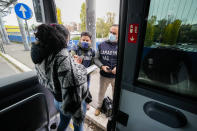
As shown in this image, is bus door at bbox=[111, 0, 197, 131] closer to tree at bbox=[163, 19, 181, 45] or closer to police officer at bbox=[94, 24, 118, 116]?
tree at bbox=[163, 19, 181, 45]

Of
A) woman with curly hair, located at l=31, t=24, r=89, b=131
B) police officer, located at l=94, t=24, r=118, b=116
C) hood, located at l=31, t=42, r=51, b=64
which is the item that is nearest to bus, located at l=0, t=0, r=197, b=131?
woman with curly hair, located at l=31, t=24, r=89, b=131

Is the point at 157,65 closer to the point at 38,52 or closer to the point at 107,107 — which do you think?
the point at 38,52

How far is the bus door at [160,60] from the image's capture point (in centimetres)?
55

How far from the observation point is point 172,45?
0.58m

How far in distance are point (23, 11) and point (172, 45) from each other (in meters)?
2.41

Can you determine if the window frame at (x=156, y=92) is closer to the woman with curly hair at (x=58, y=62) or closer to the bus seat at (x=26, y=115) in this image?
the woman with curly hair at (x=58, y=62)

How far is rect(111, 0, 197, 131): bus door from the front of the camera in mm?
546

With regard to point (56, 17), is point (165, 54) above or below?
below

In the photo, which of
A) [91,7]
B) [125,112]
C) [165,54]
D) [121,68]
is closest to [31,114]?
[125,112]

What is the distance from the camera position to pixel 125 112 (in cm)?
82

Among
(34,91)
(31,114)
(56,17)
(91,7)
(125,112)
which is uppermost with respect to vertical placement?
(91,7)

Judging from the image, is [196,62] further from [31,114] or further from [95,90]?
[95,90]

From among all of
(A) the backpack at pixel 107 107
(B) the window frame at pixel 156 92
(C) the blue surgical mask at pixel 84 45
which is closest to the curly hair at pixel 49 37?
(B) the window frame at pixel 156 92

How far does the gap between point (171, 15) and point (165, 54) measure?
0.76 feet
